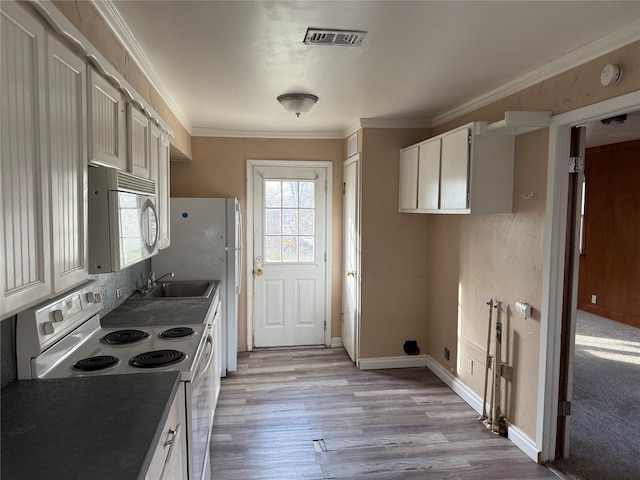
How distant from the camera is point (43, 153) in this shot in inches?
46.4

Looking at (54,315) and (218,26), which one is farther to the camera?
(218,26)

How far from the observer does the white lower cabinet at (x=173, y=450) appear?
135 centimetres

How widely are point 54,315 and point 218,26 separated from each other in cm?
144

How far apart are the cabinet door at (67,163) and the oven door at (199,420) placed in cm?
76

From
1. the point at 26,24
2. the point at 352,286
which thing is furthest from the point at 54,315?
the point at 352,286

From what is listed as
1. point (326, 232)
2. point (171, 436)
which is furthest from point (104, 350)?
point (326, 232)

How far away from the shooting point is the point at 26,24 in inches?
43.3

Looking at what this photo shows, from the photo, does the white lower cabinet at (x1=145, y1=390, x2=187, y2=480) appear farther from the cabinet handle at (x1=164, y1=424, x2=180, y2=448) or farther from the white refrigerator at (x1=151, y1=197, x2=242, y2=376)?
the white refrigerator at (x1=151, y1=197, x2=242, y2=376)

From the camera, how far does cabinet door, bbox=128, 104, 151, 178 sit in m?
1.98

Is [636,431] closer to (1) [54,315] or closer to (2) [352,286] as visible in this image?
(2) [352,286]

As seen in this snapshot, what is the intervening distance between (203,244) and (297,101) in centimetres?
158

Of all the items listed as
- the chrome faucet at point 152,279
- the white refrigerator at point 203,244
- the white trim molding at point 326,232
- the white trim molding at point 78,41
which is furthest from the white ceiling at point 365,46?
the chrome faucet at point 152,279

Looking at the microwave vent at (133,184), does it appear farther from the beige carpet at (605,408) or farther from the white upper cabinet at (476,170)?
the beige carpet at (605,408)

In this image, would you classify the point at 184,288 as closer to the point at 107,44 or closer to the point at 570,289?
the point at 107,44
